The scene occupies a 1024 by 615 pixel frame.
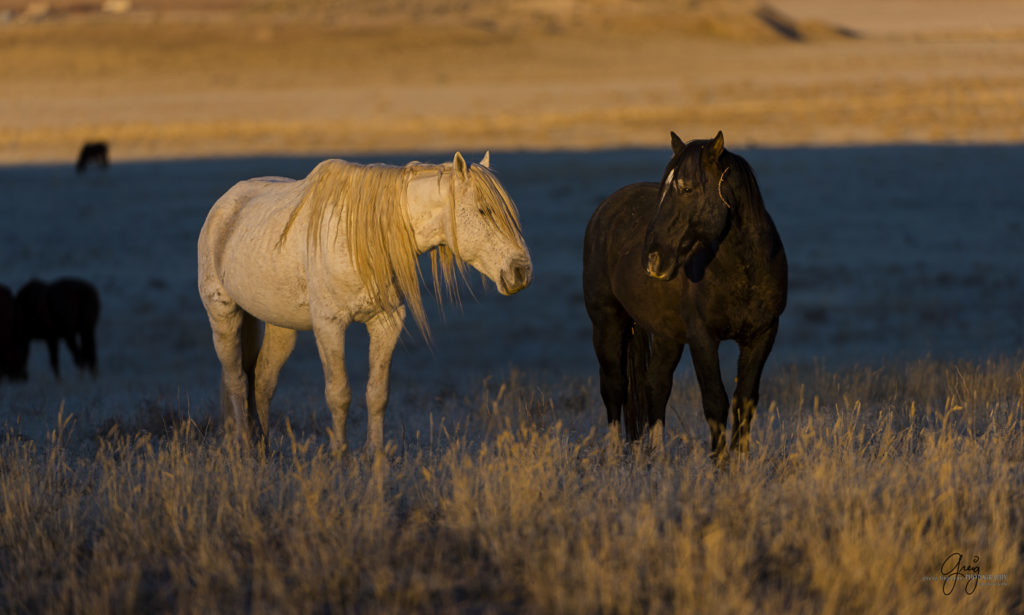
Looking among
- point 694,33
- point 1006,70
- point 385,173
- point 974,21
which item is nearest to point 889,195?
point 385,173

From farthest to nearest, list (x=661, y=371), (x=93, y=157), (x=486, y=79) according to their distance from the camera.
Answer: (x=486, y=79), (x=93, y=157), (x=661, y=371)

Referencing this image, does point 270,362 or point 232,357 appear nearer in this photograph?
point 232,357

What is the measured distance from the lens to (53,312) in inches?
577

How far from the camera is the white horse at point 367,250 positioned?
5832 mm

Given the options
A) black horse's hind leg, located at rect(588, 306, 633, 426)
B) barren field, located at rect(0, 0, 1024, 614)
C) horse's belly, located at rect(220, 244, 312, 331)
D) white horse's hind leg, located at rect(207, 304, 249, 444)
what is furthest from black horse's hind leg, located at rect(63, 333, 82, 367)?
black horse's hind leg, located at rect(588, 306, 633, 426)

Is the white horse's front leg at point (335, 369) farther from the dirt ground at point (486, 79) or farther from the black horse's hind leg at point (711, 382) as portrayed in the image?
the dirt ground at point (486, 79)

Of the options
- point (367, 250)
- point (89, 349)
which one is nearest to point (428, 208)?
point (367, 250)

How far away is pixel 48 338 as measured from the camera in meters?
14.8

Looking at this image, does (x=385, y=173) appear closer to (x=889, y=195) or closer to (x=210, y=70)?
(x=889, y=195)

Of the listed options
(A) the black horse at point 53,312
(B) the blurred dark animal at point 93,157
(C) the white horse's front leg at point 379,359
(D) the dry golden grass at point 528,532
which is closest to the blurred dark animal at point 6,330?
(A) the black horse at point 53,312

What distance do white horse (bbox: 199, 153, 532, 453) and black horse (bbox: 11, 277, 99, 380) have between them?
8721 millimetres

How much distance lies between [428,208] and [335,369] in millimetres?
1034

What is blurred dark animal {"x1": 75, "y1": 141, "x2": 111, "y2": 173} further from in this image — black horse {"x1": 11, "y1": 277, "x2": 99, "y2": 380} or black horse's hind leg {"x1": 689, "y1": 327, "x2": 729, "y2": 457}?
black horse's hind leg {"x1": 689, "y1": 327, "x2": 729, "y2": 457}

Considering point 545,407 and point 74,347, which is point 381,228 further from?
point 74,347
